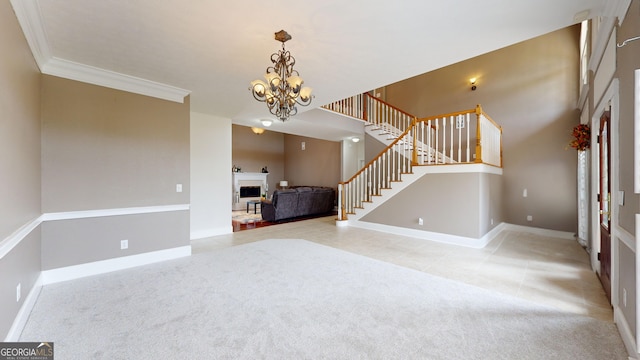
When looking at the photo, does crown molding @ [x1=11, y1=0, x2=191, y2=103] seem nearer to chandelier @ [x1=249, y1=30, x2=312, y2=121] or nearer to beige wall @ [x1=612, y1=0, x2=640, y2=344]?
chandelier @ [x1=249, y1=30, x2=312, y2=121]

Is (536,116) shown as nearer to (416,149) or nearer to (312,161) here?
(416,149)

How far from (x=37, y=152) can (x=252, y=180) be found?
8.01 m

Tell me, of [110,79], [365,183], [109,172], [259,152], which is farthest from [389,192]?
[259,152]

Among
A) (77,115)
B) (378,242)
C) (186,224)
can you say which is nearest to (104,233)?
(186,224)

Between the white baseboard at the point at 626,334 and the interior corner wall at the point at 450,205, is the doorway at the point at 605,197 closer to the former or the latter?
the white baseboard at the point at 626,334

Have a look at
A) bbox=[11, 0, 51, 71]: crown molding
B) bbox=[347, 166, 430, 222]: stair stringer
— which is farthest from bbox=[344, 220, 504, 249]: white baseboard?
bbox=[11, 0, 51, 71]: crown molding

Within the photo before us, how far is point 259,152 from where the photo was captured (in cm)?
1117

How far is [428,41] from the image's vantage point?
259 cm

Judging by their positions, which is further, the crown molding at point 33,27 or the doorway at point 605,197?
the doorway at point 605,197

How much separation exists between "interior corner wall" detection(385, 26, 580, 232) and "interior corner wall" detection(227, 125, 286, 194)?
780 cm

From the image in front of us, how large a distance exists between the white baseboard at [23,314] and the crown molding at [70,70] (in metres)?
2.37

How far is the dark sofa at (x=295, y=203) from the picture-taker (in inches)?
279

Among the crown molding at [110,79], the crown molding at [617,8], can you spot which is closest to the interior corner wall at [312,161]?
the crown molding at [110,79]

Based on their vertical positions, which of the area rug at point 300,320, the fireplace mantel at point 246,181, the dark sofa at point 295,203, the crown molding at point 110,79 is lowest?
the area rug at point 300,320
